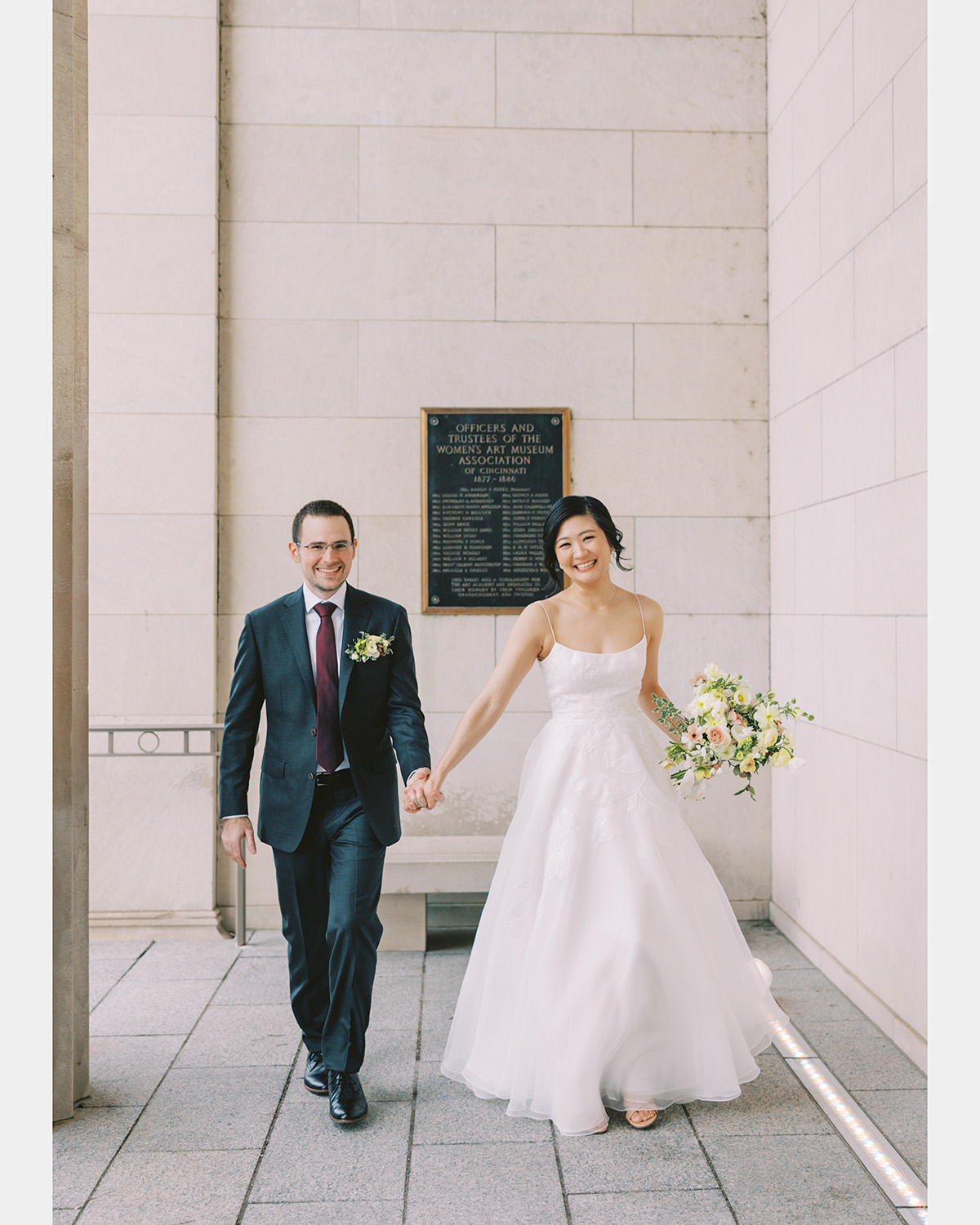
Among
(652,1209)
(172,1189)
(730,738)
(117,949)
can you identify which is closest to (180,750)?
(117,949)

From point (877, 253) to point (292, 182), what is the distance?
326 cm

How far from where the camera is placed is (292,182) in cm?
520

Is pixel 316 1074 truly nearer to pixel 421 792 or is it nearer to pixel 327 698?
pixel 421 792

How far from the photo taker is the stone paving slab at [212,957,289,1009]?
416 centimetres

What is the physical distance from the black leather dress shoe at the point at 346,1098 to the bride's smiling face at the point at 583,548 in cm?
195

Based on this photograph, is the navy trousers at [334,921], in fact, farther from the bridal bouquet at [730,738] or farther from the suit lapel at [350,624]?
the bridal bouquet at [730,738]

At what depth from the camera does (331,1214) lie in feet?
8.41

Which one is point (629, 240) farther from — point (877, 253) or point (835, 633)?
point (835, 633)

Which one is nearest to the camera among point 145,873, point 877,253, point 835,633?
point 877,253

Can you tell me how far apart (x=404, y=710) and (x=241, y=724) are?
1.99ft

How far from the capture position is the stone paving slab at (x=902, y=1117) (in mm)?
2834

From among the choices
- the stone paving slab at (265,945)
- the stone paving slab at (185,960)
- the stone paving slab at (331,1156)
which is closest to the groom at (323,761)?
the stone paving slab at (331,1156)

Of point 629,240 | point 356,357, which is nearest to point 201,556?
point 356,357

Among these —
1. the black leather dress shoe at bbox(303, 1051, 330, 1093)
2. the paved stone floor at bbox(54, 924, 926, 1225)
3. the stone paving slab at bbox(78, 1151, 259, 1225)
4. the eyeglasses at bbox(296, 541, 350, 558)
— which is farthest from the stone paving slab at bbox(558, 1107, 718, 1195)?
the eyeglasses at bbox(296, 541, 350, 558)
